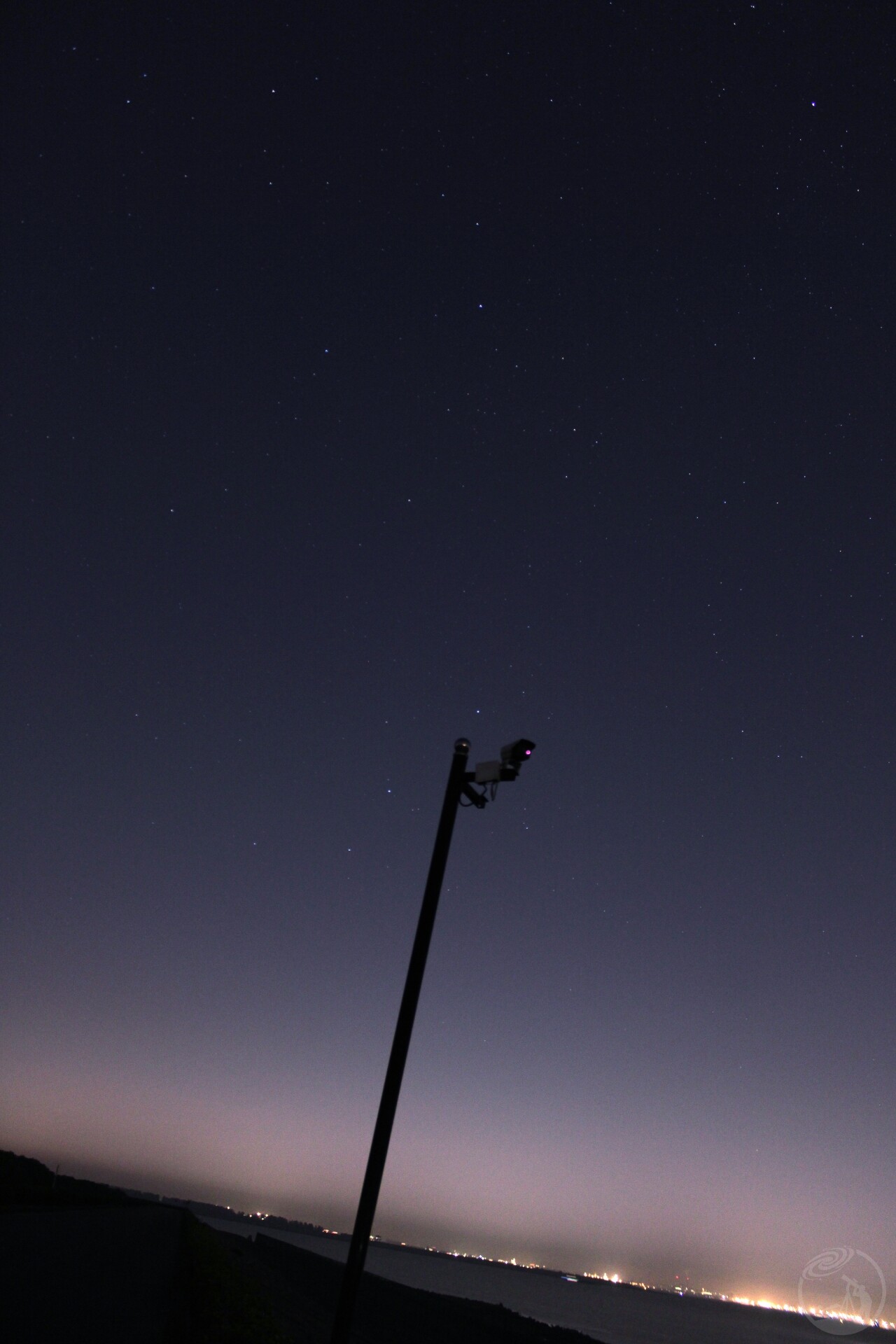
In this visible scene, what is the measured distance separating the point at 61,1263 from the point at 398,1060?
1532cm

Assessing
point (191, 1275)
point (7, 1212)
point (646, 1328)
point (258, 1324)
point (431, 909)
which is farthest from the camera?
point (646, 1328)

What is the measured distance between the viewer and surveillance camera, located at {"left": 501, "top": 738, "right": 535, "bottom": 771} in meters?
6.73

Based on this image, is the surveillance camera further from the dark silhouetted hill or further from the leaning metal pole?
the dark silhouetted hill

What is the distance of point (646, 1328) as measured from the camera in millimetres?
128375

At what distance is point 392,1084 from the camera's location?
6113 millimetres

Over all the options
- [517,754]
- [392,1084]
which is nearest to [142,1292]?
[392,1084]

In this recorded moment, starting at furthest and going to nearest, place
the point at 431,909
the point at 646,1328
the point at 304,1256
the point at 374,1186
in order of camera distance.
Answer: the point at 646,1328
the point at 304,1256
the point at 431,909
the point at 374,1186

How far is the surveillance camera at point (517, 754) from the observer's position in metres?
6.73

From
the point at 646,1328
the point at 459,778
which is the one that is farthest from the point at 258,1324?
the point at 646,1328

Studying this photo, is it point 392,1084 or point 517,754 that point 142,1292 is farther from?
point 517,754

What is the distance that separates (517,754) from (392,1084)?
2565 millimetres

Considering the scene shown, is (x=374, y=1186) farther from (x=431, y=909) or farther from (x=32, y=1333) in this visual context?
(x=32, y=1333)

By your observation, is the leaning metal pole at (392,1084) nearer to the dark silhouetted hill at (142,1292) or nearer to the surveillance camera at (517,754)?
the surveillance camera at (517,754)

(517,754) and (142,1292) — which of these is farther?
(142,1292)
